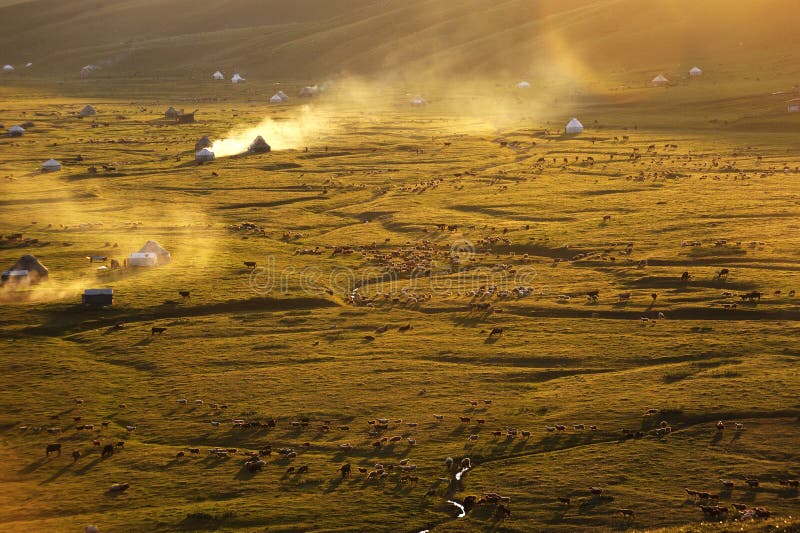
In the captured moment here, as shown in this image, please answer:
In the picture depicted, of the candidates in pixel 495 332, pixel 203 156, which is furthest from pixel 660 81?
pixel 495 332

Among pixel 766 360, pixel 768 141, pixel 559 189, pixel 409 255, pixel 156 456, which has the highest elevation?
pixel 768 141

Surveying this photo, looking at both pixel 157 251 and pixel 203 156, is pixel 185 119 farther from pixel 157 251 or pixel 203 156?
pixel 157 251

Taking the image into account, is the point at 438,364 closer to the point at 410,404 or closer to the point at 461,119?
the point at 410,404

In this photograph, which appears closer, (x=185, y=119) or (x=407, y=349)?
(x=407, y=349)

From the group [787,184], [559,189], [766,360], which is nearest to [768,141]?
[787,184]

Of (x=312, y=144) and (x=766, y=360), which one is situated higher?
(x=312, y=144)

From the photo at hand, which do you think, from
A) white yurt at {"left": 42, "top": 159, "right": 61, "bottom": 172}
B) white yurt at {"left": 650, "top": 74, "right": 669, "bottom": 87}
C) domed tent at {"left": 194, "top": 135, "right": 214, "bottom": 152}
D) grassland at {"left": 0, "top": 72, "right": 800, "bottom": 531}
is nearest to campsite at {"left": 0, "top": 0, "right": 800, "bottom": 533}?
grassland at {"left": 0, "top": 72, "right": 800, "bottom": 531}
